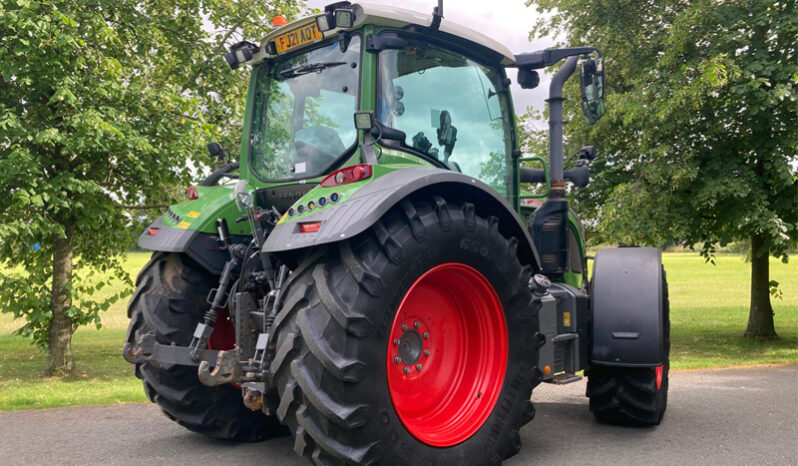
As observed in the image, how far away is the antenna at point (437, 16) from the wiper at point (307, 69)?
59cm

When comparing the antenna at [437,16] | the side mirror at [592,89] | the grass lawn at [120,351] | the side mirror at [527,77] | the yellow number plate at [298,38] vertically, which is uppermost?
the antenna at [437,16]

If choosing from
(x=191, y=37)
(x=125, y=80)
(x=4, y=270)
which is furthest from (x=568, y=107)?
(x=4, y=270)

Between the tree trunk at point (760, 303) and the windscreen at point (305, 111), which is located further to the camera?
the tree trunk at point (760, 303)

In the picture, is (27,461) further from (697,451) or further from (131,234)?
(131,234)

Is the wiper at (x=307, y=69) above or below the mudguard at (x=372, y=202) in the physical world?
above

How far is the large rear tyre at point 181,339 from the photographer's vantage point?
15.3 feet

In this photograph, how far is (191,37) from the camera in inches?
520

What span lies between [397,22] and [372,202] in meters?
1.35

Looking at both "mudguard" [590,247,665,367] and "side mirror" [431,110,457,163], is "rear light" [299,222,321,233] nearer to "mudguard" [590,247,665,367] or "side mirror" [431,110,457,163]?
"side mirror" [431,110,457,163]

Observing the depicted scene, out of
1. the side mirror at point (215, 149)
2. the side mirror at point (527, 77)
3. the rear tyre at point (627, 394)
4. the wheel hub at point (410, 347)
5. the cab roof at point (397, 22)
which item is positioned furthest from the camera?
the rear tyre at point (627, 394)

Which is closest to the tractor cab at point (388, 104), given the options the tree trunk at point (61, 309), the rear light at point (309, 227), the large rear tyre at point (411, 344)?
the rear light at point (309, 227)

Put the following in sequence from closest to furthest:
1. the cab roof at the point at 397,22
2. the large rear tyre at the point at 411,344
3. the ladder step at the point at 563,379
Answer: the large rear tyre at the point at 411,344 → the cab roof at the point at 397,22 → the ladder step at the point at 563,379

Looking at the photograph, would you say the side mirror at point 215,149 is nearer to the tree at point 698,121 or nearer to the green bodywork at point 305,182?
the green bodywork at point 305,182

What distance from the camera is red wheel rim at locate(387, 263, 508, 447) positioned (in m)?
3.99
